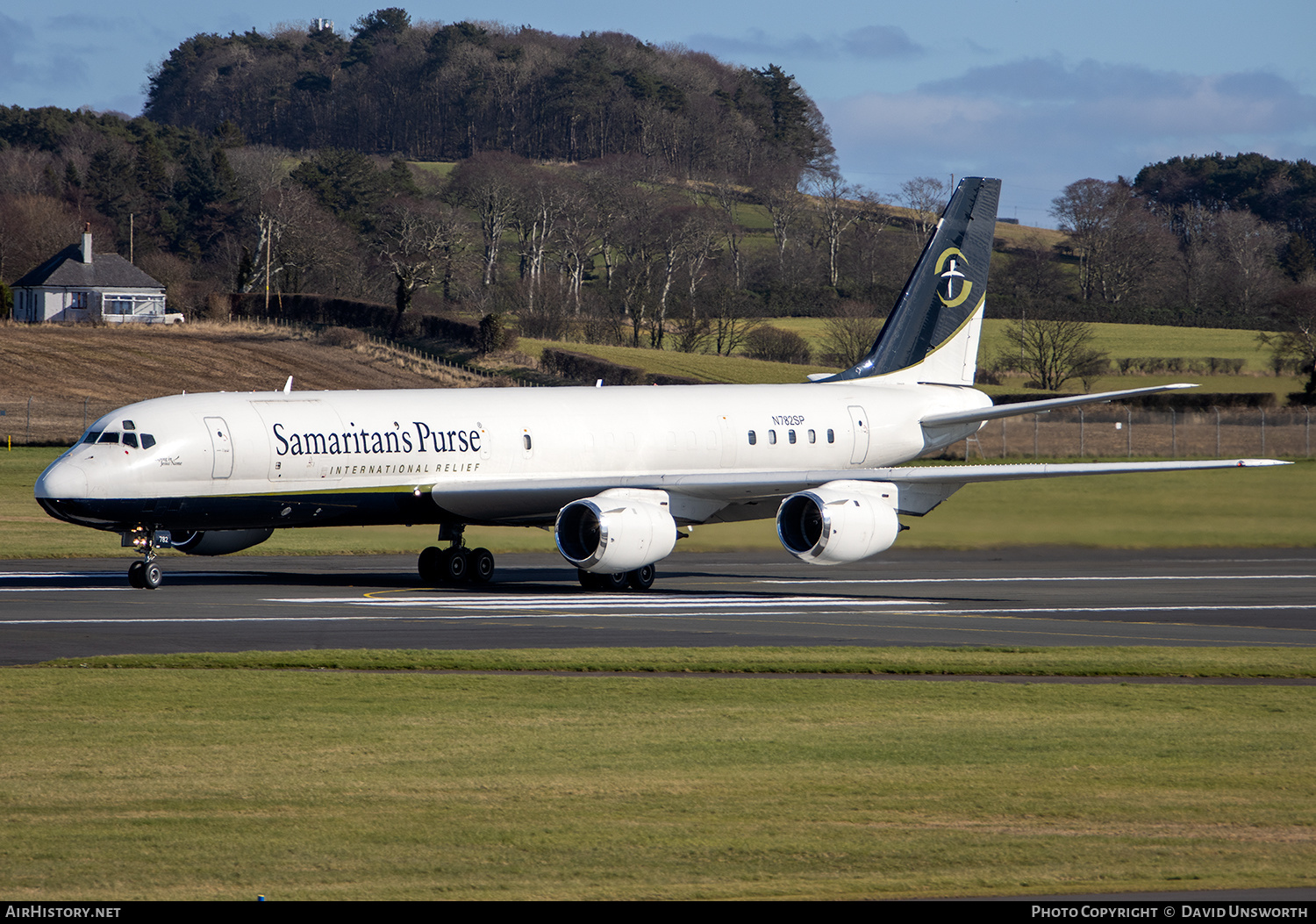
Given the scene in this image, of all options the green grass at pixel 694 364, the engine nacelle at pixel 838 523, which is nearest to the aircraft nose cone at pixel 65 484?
the engine nacelle at pixel 838 523

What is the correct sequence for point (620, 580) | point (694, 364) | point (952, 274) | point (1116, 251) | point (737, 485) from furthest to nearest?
point (1116, 251), point (694, 364), point (952, 274), point (620, 580), point (737, 485)

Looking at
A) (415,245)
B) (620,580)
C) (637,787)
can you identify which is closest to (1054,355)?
(415,245)

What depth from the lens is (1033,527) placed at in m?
40.1

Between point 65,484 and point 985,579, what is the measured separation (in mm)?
20001

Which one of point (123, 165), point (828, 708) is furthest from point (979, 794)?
point (123, 165)

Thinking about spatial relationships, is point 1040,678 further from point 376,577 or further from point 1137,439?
point 1137,439

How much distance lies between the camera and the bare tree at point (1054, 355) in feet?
330

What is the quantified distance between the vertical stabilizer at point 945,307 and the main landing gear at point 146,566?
59.3 ft

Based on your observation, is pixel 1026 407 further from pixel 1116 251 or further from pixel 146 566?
pixel 1116 251

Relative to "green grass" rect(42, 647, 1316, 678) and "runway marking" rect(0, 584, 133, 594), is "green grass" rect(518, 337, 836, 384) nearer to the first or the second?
"runway marking" rect(0, 584, 133, 594)

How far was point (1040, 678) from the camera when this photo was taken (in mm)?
20578

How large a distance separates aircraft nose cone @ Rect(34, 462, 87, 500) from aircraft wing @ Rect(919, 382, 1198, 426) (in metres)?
19.4

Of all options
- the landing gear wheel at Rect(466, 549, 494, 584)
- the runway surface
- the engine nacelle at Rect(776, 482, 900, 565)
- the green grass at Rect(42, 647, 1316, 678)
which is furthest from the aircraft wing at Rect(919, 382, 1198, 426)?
the landing gear wheel at Rect(466, 549, 494, 584)

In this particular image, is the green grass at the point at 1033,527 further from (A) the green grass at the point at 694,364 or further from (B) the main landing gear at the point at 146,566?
(A) the green grass at the point at 694,364
